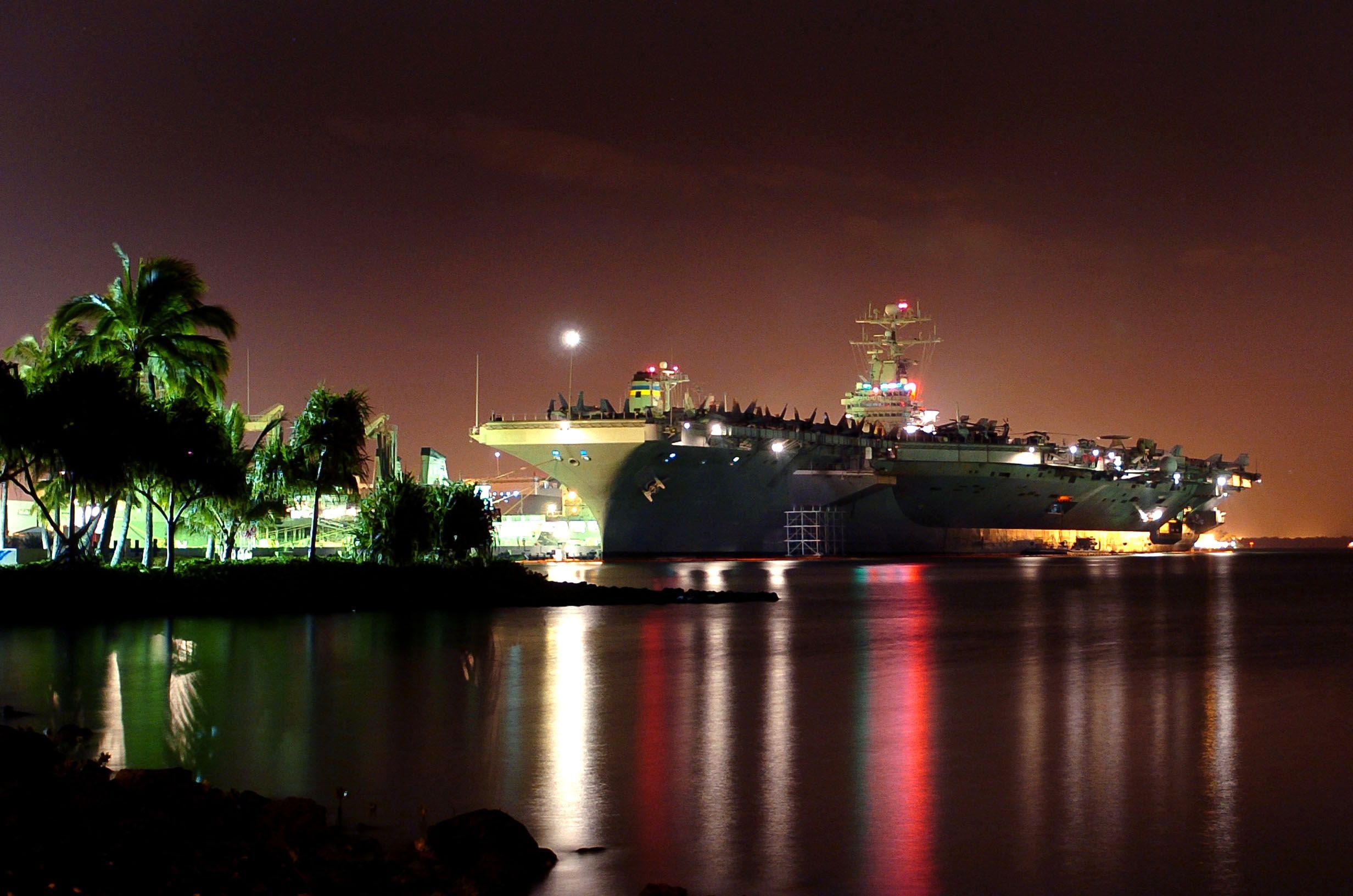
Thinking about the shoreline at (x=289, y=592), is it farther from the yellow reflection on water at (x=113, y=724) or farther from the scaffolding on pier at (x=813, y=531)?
the scaffolding on pier at (x=813, y=531)

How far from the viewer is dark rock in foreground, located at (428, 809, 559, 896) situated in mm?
8742

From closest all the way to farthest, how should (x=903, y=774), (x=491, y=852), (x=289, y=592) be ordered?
1. (x=491, y=852)
2. (x=903, y=774)
3. (x=289, y=592)

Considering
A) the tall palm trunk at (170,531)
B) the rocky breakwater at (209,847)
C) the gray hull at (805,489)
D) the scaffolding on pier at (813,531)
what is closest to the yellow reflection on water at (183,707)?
the rocky breakwater at (209,847)

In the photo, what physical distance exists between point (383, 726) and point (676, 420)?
4956cm

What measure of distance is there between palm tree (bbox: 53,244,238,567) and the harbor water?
9128mm

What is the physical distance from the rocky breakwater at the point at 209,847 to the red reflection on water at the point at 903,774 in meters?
2.47

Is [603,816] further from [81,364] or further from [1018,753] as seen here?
[81,364]

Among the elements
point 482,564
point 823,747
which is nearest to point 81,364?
point 482,564

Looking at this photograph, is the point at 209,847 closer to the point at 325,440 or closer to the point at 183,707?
the point at 183,707

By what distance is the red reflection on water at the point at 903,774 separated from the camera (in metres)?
9.34

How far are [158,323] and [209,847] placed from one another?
29.6 metres

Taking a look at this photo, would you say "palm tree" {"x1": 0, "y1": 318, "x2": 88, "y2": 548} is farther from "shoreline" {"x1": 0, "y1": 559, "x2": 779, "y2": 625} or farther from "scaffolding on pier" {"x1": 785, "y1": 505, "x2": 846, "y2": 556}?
"scaffolding on pier" {"x1": 785, "y1": 505, "x2": 846, "y2": 556}

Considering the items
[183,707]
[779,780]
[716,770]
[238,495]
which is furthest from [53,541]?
[779,780]

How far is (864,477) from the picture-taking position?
78.6m
